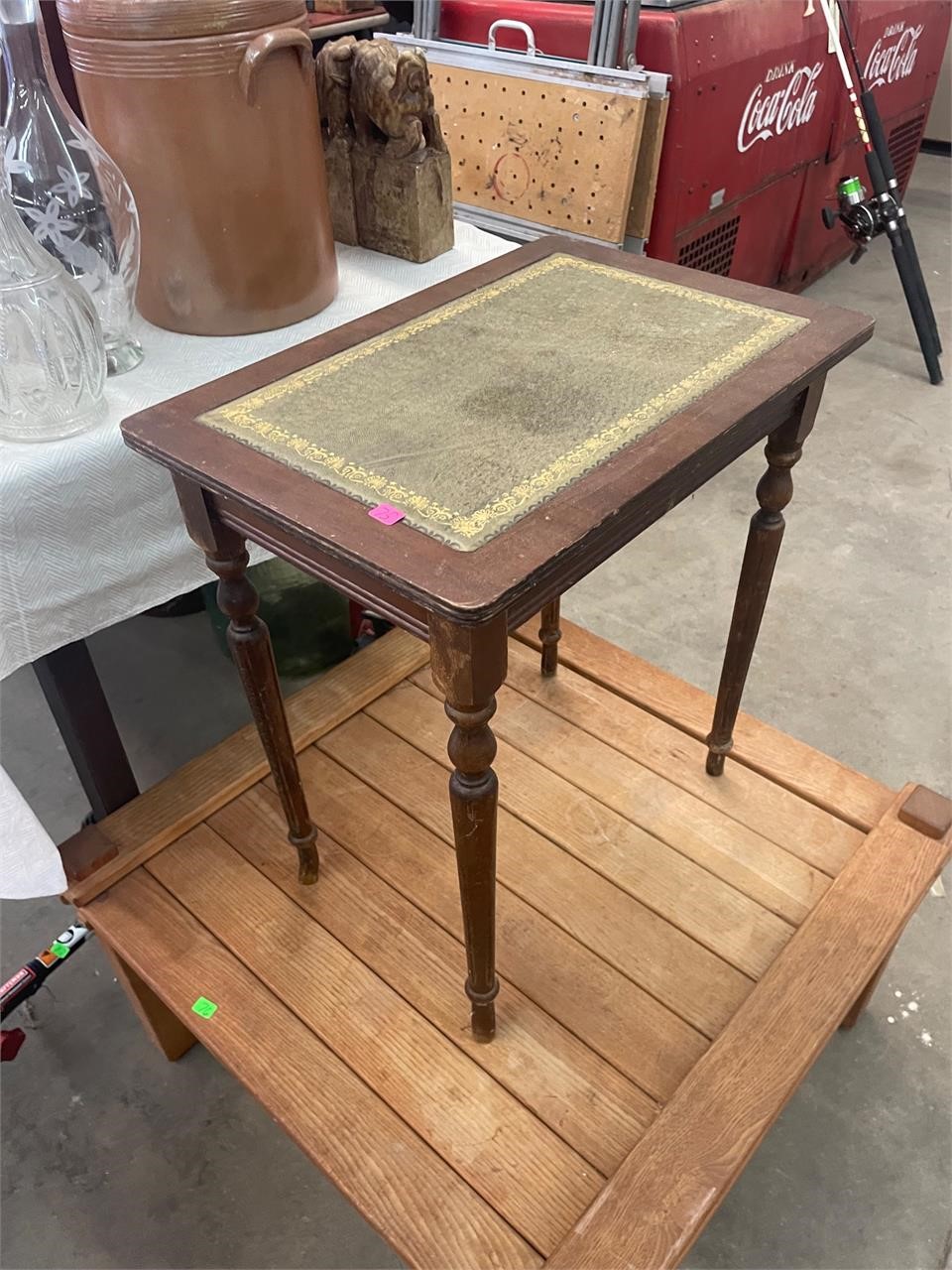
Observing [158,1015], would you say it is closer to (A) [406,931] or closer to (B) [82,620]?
(A) [406,931]

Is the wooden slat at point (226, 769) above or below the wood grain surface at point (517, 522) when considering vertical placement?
below

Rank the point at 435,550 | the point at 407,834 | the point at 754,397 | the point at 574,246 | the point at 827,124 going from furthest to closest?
the point at 827,124 → the point at 407,834 → the point at 574,246 → the point at 754,397 → the point at 435,550

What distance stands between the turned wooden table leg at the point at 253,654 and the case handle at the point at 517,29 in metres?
A: 1.43

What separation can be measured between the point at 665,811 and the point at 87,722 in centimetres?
69

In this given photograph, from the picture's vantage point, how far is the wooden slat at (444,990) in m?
0.87

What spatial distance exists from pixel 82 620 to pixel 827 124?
2.34m

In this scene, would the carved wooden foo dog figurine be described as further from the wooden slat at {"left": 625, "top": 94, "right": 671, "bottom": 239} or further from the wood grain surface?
the wooden slat at {"left": 625, "top": 94, "right": 671, "bottom": 239}

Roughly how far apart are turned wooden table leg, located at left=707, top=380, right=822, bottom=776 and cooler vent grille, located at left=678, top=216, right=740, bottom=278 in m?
1.19

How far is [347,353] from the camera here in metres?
0.83

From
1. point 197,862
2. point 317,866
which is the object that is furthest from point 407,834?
point 197,862

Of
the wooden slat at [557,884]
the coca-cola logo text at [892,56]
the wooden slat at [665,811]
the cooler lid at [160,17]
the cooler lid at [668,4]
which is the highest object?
the cooler lid at [160,17]

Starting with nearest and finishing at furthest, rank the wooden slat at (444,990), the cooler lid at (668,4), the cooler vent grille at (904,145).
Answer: the wooden slat at (444,990) < the cooler lid at (668,4) < the cooler vent grille at (904,145)

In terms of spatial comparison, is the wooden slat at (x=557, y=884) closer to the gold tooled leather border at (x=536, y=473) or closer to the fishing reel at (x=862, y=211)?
the gold tooled leather border at (x=536, y=473)

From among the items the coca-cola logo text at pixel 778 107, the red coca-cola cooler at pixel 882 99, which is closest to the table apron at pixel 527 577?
the coca-cola logo text at pixel 778 107
